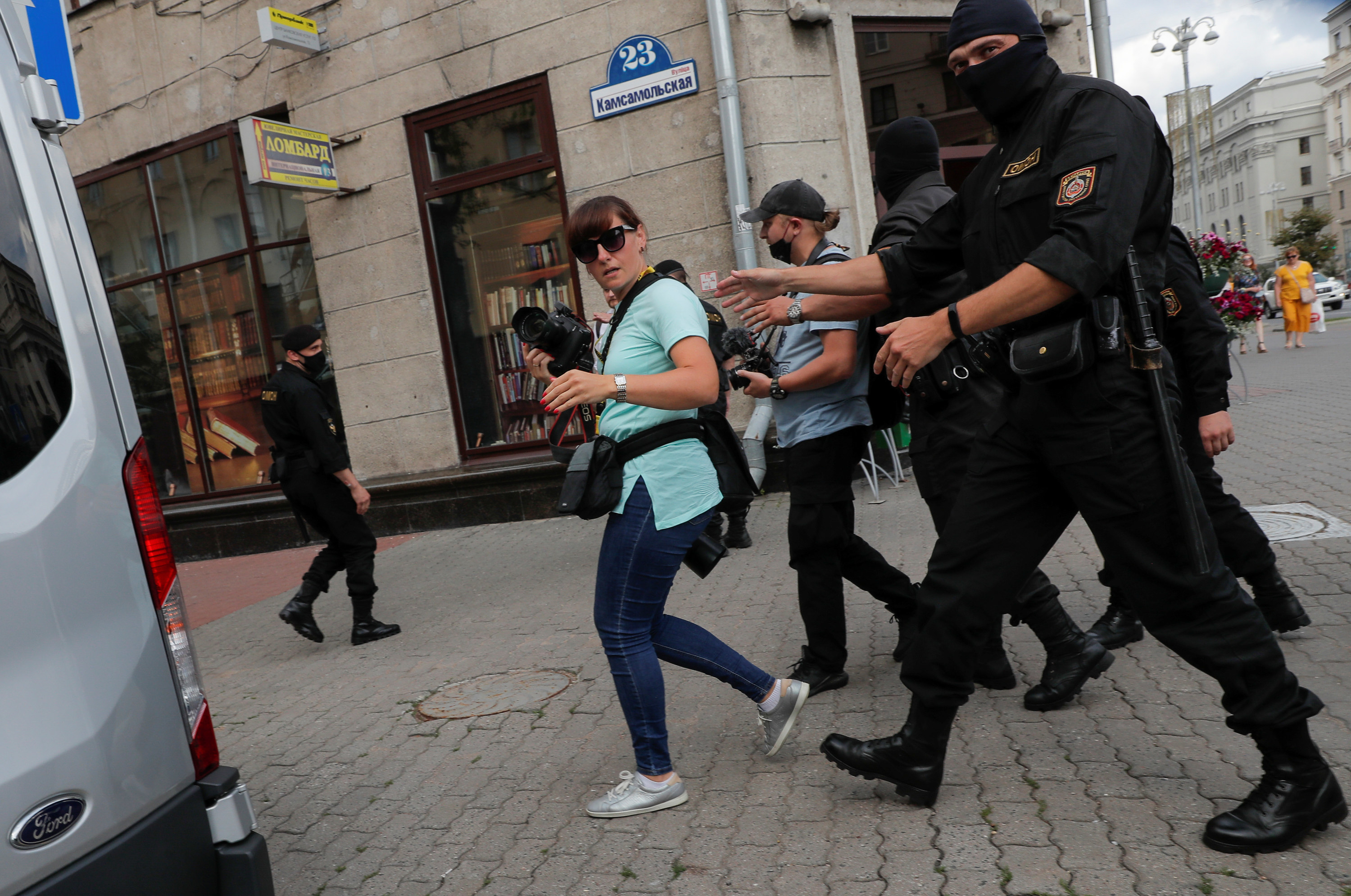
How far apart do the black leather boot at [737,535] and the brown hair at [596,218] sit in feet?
13.2

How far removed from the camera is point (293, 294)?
11.1m

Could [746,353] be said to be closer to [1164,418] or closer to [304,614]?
[1164,418]

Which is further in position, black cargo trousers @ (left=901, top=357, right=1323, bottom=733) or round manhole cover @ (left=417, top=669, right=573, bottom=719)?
Result: round manhole cover @ (left=417, top=669, right=573, bottom=719)

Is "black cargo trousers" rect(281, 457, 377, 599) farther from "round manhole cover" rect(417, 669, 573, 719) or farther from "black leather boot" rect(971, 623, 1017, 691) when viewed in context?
"black leather boot" rect(971, 623, 1017, 691)

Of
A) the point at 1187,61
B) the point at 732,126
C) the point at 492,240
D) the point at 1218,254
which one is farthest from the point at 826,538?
the point at 1187,61

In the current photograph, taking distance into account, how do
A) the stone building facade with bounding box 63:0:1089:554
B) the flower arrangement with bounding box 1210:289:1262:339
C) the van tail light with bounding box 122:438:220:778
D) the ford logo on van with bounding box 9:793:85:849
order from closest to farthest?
the ford logo on van with bounding box 9:793:85:849 → the van tail light with bounding box 122:438:220:778 → the stone building facade with bounding box 63:0:1089:554 → the flower arrangement with bounding box 1210:289:1262:339

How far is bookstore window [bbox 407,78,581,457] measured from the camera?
31.8 feet

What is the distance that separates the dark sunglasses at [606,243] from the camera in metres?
3.22

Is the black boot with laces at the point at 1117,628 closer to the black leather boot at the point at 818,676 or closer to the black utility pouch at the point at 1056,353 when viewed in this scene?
the black leather boot at the point at 818,676

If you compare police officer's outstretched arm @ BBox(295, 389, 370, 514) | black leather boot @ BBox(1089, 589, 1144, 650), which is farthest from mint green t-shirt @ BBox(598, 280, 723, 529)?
police officer's outstretched arm @ BBox(295, 389, 370, 514)

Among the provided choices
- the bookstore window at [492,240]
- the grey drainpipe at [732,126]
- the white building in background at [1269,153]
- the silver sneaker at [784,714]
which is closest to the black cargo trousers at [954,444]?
the silver sneaker at [784,714]

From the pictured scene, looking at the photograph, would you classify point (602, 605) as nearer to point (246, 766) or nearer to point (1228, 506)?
point (246, 766)

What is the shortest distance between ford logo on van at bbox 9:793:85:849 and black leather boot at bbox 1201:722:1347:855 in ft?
8.32

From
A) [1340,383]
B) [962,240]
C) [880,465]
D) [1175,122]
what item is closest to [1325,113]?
[1175,122]
